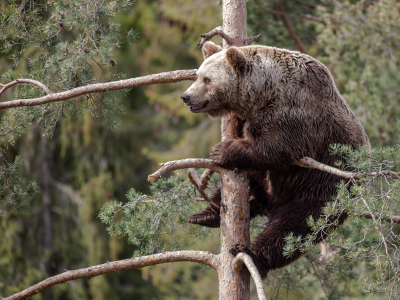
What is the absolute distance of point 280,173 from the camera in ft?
13.9

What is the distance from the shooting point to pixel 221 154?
3873 millimetres

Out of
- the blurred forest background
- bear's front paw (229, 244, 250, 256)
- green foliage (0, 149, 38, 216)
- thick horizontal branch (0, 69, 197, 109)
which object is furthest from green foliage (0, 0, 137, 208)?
bear's front paw (229, 244, 250, 256)

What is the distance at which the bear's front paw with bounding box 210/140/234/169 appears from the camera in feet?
12.6

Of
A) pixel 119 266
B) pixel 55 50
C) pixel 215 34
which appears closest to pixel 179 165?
pixel 119 266

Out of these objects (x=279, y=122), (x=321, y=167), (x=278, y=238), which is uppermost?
(x=279, y=122)

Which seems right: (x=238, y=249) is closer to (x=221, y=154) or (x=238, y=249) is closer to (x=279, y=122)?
(x=221, y=154)

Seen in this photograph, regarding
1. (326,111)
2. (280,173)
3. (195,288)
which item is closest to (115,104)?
(280,173)

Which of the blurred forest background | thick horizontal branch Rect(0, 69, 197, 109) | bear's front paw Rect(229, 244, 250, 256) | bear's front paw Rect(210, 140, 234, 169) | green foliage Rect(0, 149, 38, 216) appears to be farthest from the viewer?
Result: the blurred forest background

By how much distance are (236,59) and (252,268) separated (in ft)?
5.90

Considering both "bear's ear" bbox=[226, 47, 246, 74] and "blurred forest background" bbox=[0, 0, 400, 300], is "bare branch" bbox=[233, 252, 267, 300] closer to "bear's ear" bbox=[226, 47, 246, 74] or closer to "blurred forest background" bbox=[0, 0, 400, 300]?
"bear's ear" bbox=[226, 47, 246, 74]

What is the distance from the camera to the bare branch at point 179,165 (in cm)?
333

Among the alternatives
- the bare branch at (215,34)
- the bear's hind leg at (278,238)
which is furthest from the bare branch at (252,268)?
the bare branch at (215,34)

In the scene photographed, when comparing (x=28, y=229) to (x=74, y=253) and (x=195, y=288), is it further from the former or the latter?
(x=195, y=288)

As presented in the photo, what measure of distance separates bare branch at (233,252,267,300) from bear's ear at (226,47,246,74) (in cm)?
164
